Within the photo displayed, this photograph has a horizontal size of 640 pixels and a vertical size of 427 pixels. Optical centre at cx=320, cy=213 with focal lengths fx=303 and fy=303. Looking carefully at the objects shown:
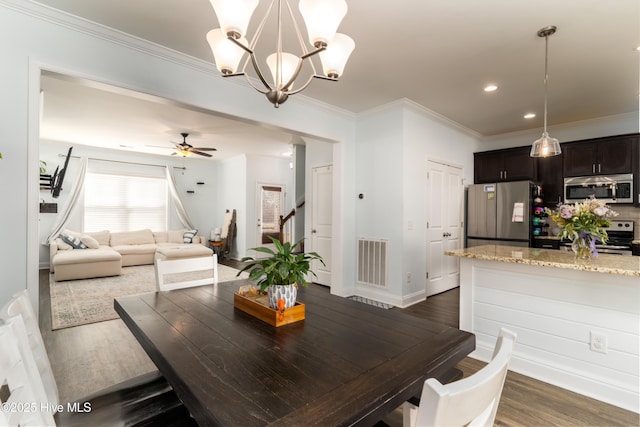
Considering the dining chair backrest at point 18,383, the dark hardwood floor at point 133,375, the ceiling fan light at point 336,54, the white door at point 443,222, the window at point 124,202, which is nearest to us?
the dining chair backrest at point 18,383

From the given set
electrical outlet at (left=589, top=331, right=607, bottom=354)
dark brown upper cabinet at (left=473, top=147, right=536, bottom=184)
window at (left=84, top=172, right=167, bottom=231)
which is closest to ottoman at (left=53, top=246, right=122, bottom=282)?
window at (left=84, top=172, right=167, bottom=231)

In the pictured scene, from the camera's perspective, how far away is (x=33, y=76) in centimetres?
213

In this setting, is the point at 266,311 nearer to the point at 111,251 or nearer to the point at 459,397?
the point at 459,397

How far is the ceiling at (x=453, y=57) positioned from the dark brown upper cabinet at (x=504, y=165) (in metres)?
0.48

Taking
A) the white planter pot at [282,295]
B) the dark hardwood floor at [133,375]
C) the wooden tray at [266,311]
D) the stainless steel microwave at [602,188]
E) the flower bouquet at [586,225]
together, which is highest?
the stainless steel microwave at [602,188]

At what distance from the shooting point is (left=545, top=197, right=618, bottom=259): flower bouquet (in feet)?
7.44

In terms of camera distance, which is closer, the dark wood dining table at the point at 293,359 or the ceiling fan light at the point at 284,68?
the dark wood dining table at the point at 293,359

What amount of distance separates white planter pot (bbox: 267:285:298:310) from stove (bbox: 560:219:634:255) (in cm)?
487

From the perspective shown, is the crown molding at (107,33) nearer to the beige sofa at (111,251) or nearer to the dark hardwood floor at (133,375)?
the dark hardwood floor at (133,375)

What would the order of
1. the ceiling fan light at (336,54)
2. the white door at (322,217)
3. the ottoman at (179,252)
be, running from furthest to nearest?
1. the ottoman at (179,252)
2. the white door at (322,217)
3. the ceiling fan light at (336,54)

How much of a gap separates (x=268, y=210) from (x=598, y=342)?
6.97 meters

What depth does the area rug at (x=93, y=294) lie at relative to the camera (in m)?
3.54

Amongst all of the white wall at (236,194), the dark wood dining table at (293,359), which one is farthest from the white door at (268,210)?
the dark wood dining table at (293,359)

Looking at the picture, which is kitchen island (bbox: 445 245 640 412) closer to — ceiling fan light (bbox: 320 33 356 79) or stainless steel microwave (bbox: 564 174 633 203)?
ceiling fan light (bbox: 320 33 356 79)
